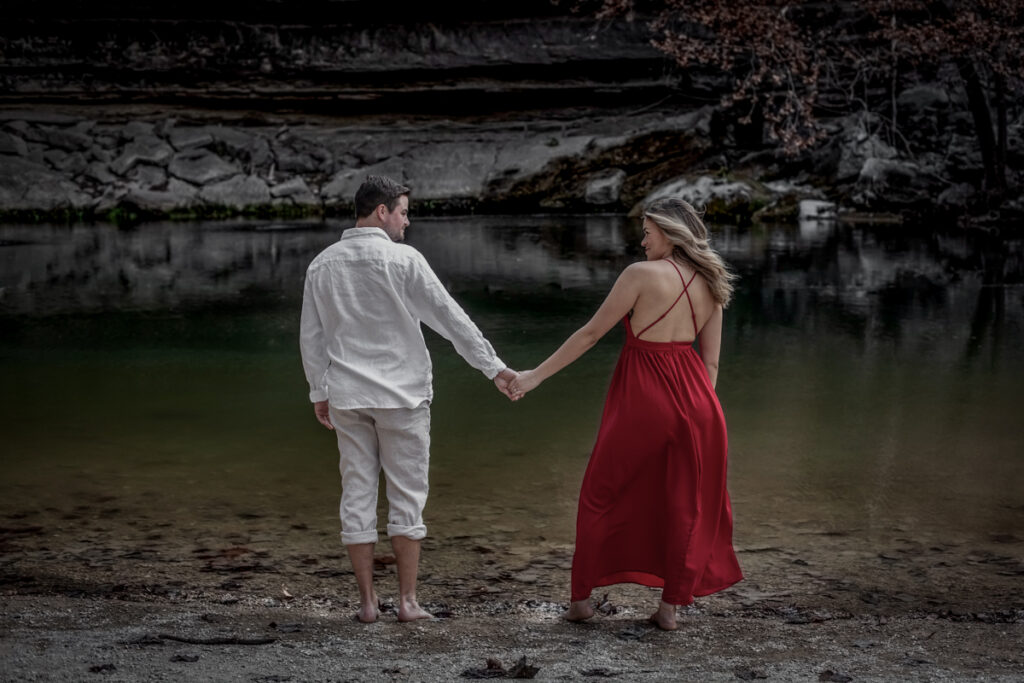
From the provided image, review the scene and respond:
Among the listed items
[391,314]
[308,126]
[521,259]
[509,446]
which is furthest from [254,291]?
[308,126]

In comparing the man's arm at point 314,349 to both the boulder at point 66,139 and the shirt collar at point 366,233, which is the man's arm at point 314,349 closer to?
the shirt collar at point 366,233

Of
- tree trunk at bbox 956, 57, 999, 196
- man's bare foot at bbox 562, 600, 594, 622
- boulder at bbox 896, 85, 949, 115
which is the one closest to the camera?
man's bare foot at bbox 562, 600, 594, 622

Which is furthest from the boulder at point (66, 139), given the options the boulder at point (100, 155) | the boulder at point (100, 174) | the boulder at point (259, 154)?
the boulder at point (259, 154)

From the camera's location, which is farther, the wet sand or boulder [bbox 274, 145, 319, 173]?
boulder [bbox 274, 145, 319, 173]

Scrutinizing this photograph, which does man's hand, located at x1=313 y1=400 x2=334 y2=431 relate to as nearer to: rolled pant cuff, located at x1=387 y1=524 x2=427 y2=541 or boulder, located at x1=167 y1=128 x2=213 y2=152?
rolled pant cuff, located at x1=387 y1=524 x2=427 y2=541

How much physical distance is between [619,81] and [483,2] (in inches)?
129

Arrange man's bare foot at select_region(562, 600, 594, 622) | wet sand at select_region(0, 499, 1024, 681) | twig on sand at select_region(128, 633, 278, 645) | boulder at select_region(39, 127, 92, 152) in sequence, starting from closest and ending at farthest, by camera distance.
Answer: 1. wet sand at select_region(0, 499, 1024, 681)
2. twig on sand at select_region(128, 633, 278, 645)
3. man's bare foot at select_region(562, 600, 594, 622)
4. boulder at select_region(39, 127, 92, 152)

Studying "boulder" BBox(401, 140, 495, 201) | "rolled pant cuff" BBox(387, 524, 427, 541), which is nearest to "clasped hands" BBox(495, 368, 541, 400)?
"rolled pant cuff" BBox(387, 524, 427, 541)

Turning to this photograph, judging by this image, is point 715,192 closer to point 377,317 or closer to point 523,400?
point 523,400

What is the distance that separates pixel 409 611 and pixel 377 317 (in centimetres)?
97

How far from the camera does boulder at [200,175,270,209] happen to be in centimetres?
2367

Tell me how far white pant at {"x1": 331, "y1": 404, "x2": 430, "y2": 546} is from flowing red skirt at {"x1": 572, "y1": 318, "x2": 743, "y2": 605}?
1.84 feet

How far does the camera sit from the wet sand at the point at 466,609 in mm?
3223

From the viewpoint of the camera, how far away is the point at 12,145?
2383 cm
